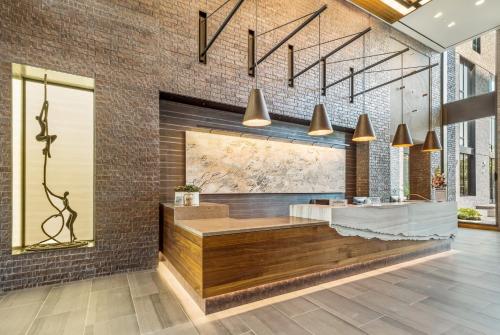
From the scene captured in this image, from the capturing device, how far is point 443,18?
7051 millimetres

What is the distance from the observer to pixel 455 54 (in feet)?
31.3

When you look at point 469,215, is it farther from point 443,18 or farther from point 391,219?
point 391,219

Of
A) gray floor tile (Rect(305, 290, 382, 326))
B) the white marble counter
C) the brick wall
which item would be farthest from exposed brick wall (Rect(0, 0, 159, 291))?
gray floor tile (Rect(305, 290, 382, 326))

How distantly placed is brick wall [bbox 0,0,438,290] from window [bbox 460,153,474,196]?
9.66 meters

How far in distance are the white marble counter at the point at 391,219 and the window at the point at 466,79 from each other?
23.2 feet

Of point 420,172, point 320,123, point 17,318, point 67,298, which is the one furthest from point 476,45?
point 17,318

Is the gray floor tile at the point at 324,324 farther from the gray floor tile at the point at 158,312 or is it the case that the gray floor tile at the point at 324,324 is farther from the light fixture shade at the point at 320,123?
the light fixture shade at the point at 320,123

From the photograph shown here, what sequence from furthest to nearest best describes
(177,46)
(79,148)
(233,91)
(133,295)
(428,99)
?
(428,99) < (233,91) < (177,46) < (79,148) < (133,295)

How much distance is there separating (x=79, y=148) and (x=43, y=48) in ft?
4.58

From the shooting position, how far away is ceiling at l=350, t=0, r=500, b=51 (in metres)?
6.57

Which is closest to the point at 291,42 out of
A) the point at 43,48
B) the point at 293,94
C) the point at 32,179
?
the point at 293,94

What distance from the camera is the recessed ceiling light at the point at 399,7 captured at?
6.53 metres

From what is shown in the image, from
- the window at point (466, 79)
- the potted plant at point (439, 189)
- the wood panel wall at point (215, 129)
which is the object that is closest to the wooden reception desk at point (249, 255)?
the wood panel wall at point (215, 129)

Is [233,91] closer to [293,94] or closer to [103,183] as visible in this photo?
[293,94]
